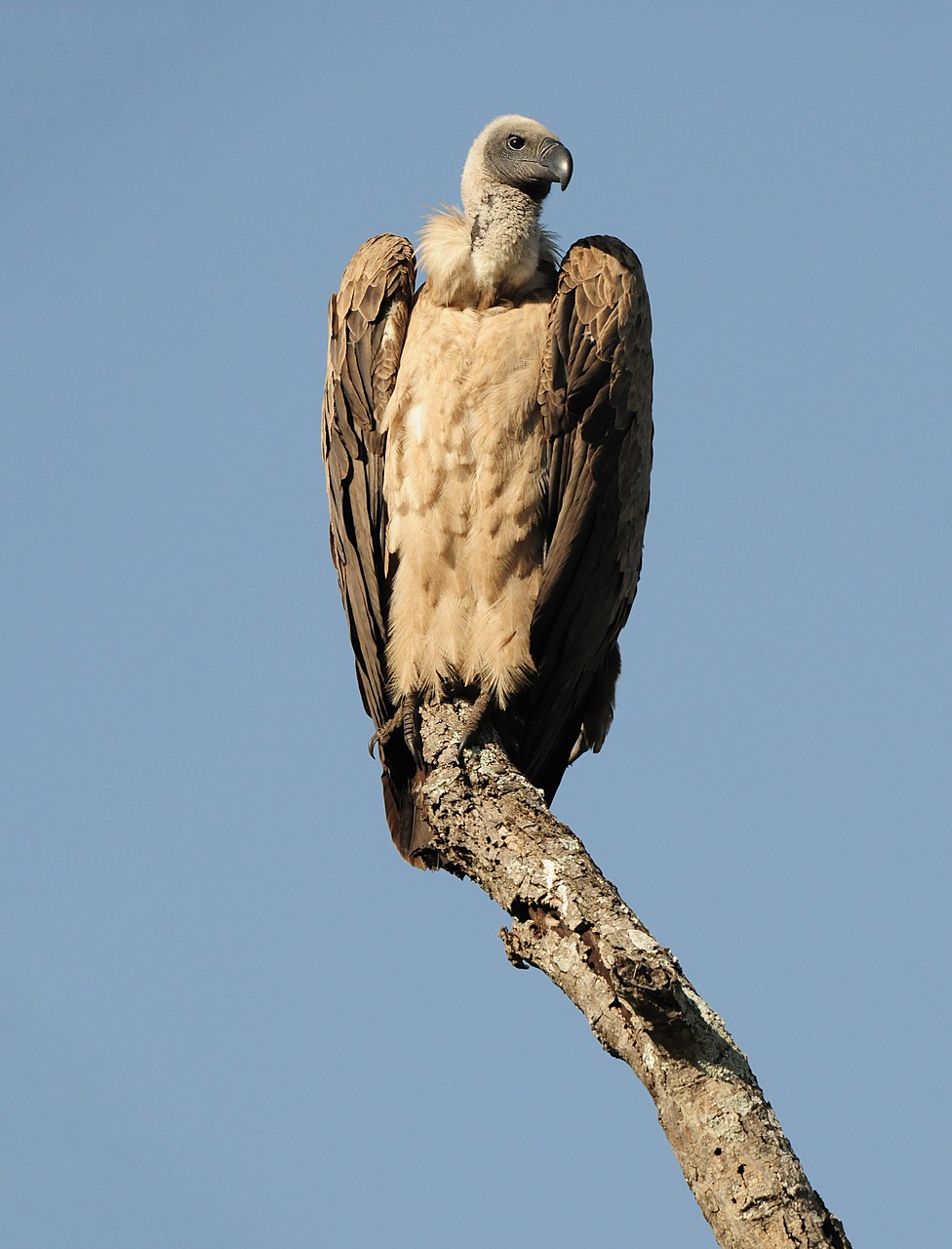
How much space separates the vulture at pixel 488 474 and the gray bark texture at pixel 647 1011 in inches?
30.2

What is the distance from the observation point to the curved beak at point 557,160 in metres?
6.70

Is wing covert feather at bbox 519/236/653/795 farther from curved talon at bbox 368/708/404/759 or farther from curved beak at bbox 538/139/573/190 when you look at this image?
curved talon at bbox 368/708/404/759

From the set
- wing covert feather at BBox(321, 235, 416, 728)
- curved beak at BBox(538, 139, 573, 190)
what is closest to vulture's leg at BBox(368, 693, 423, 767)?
wing covert feather at BBox(321, 235, 416, 728)

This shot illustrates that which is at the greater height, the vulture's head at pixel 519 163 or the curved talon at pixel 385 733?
the vulture's head at pixel 519 163

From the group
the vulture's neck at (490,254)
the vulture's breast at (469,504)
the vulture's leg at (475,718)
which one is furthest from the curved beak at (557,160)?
the vulture's leg at (475,718)

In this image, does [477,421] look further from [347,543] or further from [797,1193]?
[797,1193]

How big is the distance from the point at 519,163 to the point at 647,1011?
13.9ft

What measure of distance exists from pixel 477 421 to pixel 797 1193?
336 centimetres

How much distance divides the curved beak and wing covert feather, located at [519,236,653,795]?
0.37 meters

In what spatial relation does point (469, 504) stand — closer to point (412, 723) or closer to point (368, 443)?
point (368, 443)

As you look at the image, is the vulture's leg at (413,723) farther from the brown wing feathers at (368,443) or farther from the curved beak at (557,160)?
the curved beak at (557,160)

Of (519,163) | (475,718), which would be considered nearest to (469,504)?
(475,718)

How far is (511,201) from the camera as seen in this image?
6.66 m

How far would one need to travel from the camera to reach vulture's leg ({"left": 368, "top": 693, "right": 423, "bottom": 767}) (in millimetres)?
5992
